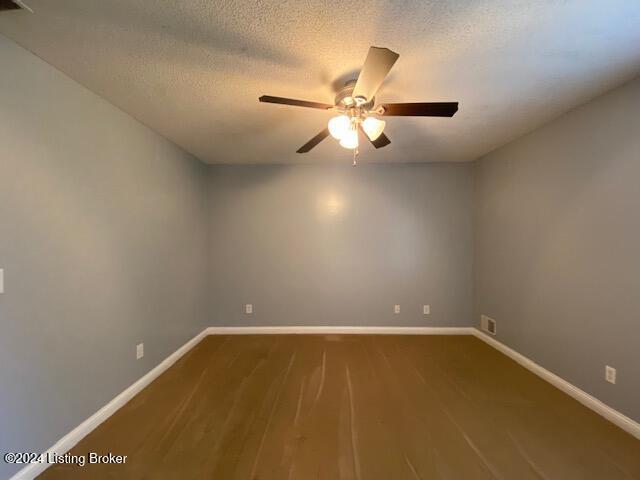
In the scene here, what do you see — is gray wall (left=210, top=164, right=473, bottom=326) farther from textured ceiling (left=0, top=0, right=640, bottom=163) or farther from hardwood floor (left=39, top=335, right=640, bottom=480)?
textured ceiling (left=0, top=0, right=640, bottom=163)

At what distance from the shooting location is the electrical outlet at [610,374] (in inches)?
78.4

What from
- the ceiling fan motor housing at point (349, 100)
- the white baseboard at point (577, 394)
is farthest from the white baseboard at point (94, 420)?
the white baseboard at point (577, 394)

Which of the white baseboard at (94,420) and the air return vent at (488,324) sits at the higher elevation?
the air return vent at (488,324)

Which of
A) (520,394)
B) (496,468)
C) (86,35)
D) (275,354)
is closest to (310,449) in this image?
(496,468)

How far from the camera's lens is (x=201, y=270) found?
3715 millimetres

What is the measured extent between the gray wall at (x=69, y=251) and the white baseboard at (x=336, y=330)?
1.13 metres

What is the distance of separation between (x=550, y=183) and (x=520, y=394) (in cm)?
183

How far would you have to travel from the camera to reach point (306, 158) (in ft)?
11.9

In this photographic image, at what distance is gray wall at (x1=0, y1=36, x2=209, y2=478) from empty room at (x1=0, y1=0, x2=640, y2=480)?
1 centimetres

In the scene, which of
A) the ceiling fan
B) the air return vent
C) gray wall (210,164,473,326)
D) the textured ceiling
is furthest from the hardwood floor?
the textured ceiling

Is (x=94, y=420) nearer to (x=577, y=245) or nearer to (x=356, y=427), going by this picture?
(x=356, y=427)

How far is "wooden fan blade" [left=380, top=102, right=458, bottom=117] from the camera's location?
1.58 meters

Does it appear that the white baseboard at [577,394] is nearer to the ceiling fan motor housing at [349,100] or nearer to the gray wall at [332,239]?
the gray wall at [332,239]

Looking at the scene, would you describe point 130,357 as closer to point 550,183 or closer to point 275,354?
point 275,354
